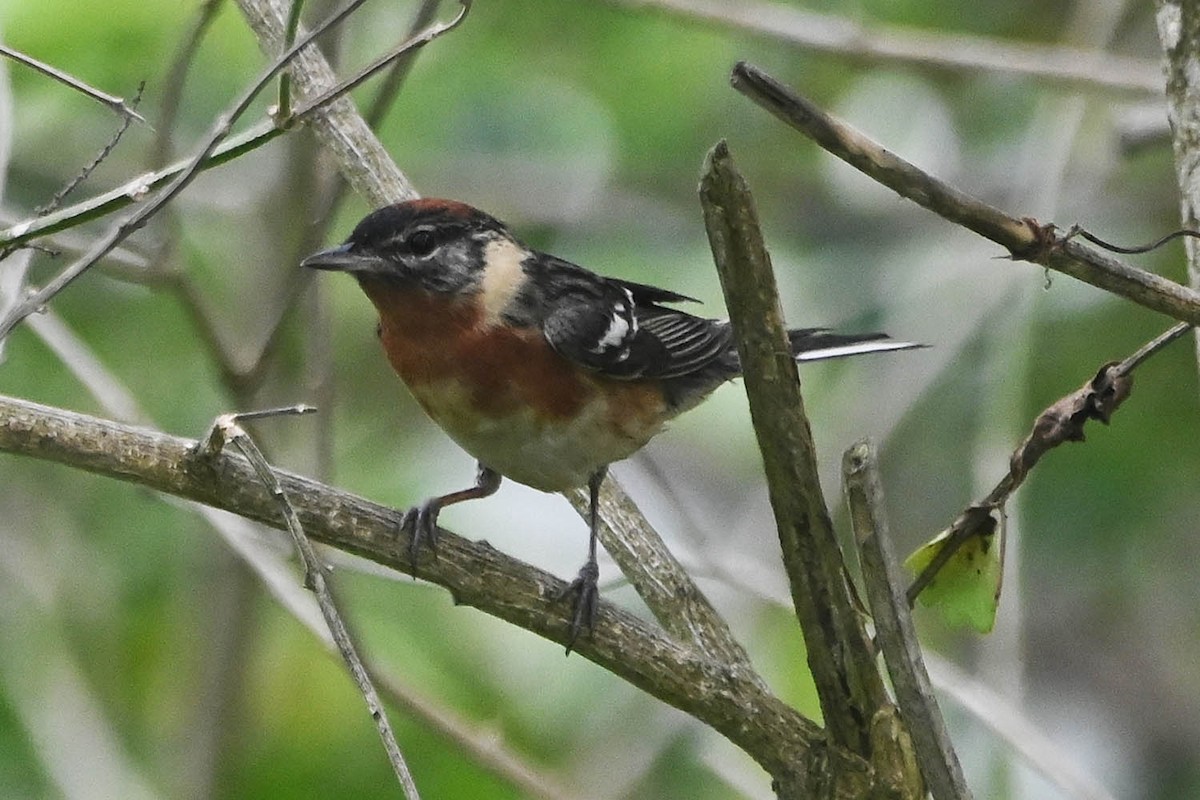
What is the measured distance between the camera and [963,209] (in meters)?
2.02

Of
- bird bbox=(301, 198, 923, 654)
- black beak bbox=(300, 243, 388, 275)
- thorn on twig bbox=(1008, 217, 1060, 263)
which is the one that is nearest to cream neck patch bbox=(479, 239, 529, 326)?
bird bbox=(301, 198, 923, 654)

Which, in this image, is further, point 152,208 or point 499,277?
point 499,277

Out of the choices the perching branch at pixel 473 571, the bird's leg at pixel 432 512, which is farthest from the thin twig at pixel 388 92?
the perching branch at pixel 473 571

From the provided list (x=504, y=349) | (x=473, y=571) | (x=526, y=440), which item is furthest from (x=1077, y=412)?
(x=504, y=349)

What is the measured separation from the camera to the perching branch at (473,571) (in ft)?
8.01

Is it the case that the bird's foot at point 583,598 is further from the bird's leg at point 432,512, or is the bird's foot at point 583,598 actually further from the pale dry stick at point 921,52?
the pale dry stick at point 921,52

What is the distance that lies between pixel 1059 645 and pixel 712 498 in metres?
1.56

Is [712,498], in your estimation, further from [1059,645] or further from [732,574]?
[732,574]

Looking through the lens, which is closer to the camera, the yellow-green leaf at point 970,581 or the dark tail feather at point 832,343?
the yellow-green leaf at point 970,581

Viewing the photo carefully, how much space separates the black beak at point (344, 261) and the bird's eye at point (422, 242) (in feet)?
0.28

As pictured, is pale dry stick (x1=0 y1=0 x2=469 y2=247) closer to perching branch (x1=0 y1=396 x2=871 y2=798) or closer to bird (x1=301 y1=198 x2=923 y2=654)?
perching branch (x1=0 y1=396 x2=871 y2=798)

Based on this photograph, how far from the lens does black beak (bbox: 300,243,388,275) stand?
3.60 m

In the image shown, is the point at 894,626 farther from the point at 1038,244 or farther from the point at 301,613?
the point at 301,613

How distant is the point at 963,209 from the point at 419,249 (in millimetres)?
2044
